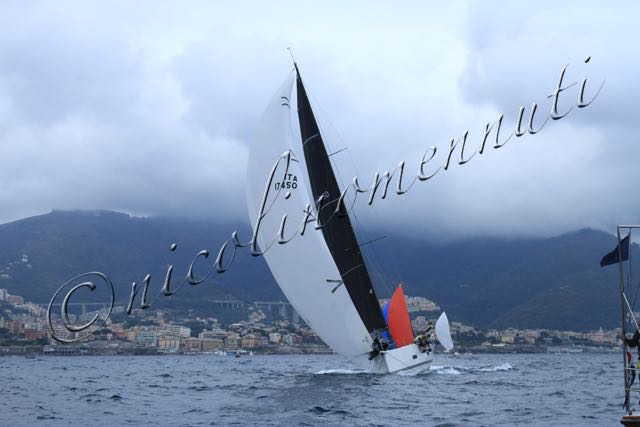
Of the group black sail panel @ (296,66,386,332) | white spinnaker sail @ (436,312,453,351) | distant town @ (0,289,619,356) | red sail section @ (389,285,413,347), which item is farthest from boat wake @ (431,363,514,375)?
distant town @ (0,289,619,356)

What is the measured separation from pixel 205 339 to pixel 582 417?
128 m

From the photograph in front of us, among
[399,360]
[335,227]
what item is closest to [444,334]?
[399,360]

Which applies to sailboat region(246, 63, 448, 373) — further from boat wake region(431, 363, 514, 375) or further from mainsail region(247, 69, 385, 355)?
boat wake region(431, 363, 514, 375)

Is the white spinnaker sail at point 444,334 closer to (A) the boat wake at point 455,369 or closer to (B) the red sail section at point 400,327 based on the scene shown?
(A) the boat wake at point 455,369

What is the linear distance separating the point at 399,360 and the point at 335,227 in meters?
6.07

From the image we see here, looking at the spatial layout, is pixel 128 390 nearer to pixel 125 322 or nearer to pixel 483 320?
pixel 125 322

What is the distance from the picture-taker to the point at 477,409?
25438 millimetres

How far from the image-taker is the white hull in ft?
113

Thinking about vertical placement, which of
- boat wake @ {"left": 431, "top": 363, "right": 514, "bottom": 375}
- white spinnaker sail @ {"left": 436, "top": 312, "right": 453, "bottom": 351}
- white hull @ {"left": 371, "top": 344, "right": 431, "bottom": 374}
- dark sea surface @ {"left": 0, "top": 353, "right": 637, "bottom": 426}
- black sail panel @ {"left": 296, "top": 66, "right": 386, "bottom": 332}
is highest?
black sail panel @ {"left": 296, "top": 66, "right": 386, "bottom": 332}

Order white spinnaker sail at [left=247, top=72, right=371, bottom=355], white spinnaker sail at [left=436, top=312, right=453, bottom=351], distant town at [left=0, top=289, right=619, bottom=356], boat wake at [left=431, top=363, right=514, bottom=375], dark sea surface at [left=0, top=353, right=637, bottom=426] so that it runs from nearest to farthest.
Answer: dark sea surface at [left=0, top=353, right=637, bottom=426], white spinnaker sail at [left=247, top=72, right=371, bottom=355], white spinnaker sail at [left=436, top=312, right=453, bottom=351], boat wake at [left=431, top=363, right=514, bottom=375], distant town at [left=0, top=289, right=619, bottom=356]

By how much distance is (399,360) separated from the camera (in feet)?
114

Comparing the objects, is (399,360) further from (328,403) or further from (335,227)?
(328,403)

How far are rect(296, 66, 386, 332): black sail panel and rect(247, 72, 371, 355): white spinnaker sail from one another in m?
1.50

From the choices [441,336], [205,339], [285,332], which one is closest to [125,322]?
[205,339]
